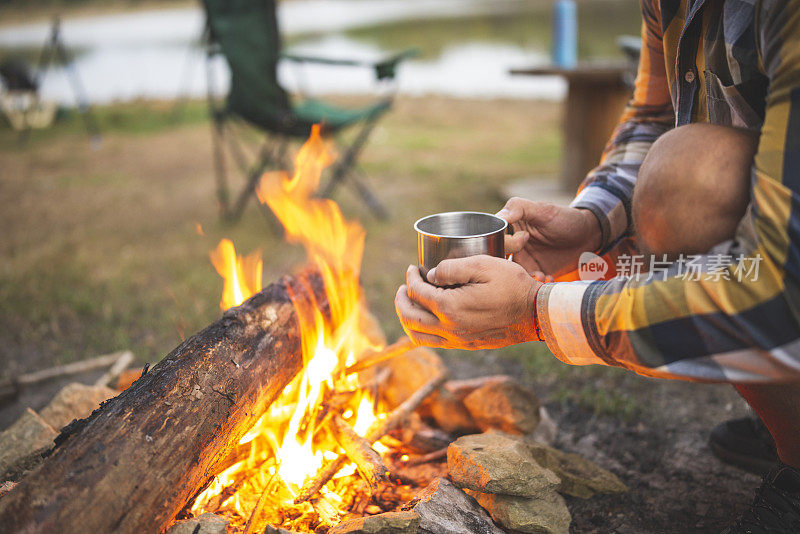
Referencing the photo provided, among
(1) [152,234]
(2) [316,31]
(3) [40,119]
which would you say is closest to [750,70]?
(1) [152,234]

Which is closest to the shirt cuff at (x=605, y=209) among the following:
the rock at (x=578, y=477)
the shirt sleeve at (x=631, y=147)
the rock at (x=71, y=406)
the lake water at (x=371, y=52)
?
the shirt sleeve at (x=631, y=147)

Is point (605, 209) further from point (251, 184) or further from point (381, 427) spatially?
point (251, 184)

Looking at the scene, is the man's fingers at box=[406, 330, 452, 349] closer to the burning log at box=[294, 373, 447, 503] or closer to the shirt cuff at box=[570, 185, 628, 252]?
the burning log at box=[294, 373, 447, 503]

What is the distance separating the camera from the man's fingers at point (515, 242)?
167cm

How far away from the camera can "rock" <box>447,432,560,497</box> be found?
5.30ft

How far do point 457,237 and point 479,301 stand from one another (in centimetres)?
16

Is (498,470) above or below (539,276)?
below

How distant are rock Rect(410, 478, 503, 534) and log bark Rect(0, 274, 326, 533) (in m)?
0.55

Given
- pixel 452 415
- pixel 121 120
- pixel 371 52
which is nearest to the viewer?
pixel 452 415

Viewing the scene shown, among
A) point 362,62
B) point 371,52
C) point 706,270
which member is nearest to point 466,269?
point 706,270

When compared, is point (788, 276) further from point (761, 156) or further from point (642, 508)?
point (642, 508)

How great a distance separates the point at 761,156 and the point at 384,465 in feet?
4.17

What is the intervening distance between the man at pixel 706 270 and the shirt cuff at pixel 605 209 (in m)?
0.18

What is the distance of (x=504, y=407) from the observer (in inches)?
82.4
